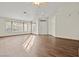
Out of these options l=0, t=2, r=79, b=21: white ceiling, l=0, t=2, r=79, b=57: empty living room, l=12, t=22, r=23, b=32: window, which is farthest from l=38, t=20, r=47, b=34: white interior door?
l=0, t=2, r=79, b=21: white ceiling

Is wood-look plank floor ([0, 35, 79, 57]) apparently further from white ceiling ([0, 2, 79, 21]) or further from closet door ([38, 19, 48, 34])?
closet door ([38, 19, 48, 34])

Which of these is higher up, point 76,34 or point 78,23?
point 78,23

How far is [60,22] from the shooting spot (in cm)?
999

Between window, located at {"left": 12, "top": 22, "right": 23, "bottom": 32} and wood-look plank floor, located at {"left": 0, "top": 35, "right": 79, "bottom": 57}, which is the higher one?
window, located at {"left": 12, "top": 22, "right": 23, "bottom": 32}

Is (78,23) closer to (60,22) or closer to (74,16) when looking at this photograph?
(74,16)

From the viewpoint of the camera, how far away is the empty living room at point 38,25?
6.29 metres

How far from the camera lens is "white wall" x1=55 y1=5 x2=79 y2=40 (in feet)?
26.7

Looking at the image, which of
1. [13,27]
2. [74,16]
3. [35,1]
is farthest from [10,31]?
[35,1]

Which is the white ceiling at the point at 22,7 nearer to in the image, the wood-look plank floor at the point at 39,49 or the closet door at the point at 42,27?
the wood-look plank floor at the point at 39,49

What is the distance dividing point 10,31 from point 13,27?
646 millimetres

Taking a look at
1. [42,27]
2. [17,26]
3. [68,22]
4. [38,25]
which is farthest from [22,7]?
[42,27]

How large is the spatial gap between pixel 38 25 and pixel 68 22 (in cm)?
599

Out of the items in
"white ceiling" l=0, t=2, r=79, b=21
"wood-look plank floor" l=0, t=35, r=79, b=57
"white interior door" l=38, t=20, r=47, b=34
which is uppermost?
"white ceiling" l=0, t=2, r=79, b=21

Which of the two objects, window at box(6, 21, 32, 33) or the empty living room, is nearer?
the empty living room
